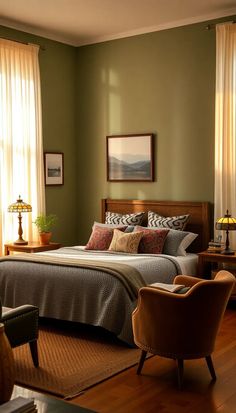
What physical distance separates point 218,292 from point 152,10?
3747 millimetres

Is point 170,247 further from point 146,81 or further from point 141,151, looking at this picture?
point 146,81

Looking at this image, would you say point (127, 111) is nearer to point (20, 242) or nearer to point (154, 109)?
point (154, 109)

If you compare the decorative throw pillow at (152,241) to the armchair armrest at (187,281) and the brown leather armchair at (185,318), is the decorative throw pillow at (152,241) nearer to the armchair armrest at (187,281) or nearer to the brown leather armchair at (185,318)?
the armchair armrest at (187,281)

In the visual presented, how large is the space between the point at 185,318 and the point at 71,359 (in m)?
1.12

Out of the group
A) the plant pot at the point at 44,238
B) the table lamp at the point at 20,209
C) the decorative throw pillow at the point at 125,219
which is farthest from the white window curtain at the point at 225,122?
the table lamp at the point at 20,209

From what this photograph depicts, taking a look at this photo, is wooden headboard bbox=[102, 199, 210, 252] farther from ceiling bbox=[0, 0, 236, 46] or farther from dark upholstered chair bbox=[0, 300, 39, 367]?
dark upholstered chair bbox=[0, 300, 39, 367]

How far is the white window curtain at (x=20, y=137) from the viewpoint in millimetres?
6434

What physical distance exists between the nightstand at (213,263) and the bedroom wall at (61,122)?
91.5 inches

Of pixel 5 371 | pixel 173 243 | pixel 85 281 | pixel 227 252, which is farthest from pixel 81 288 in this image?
pixel 5 371

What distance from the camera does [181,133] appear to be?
662cm

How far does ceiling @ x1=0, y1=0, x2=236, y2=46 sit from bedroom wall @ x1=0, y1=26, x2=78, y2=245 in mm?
293

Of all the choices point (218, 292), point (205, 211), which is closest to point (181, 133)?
point (205, 211)

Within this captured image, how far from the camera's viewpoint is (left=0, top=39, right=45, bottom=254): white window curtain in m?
6.43

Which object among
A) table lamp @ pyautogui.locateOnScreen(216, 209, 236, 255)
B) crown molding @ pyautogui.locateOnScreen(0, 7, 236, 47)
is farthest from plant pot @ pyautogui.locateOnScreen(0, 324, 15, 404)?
crown molding @ pyautogui.locateOnScreen(0, 7, 236, 47)
